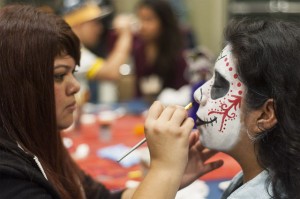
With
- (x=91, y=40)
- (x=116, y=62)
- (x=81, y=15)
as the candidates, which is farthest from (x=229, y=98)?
(x=91, y=40)

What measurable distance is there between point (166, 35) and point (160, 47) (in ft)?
0.28

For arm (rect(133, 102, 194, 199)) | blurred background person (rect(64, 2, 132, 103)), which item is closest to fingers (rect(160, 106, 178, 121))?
arm (rect(133, 102, 194, 199))

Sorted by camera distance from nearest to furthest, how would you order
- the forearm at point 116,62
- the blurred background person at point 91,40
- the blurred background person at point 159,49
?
1. the blurred background person at point 91,40
2. the forearm at point 116,62
3. the blurred background person at point 159,49

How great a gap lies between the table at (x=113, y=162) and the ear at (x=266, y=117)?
1.50 ft

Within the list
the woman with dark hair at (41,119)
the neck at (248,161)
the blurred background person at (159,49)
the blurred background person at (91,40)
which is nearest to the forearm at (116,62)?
the blurred background person at (91,40)

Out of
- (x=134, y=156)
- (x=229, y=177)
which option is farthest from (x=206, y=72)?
(x=229, y=177)

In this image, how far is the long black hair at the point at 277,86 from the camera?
0.98m

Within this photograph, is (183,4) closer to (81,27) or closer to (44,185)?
(81,27)

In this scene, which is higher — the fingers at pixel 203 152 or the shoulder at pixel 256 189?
the shoulder at pixel 256 189

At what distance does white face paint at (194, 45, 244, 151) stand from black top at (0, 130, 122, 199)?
14.4 inches

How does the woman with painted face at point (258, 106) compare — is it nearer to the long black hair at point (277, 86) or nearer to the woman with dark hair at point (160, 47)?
the long black hair at point (277, 86)

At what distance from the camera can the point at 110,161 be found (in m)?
1.87

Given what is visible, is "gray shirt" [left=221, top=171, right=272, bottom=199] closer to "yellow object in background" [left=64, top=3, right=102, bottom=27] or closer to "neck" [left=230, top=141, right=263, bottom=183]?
"neck" [left=230, top=141, right=263, bottom=183]

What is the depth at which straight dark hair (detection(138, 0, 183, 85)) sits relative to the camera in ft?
10.2
